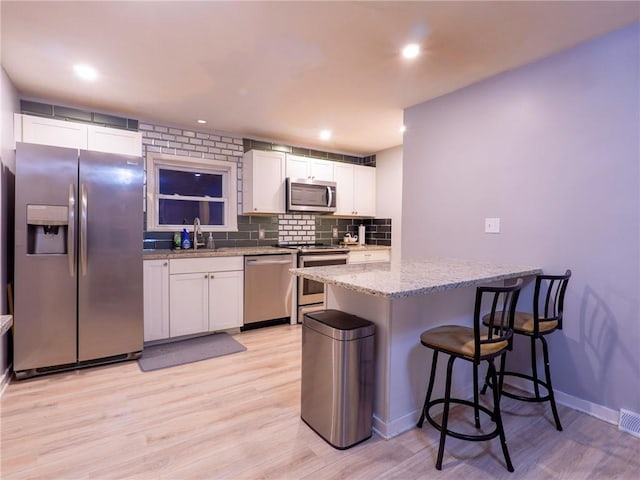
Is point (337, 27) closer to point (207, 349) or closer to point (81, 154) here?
point (81, 154)

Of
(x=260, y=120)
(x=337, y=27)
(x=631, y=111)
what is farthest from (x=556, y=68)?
(x=260, y=120)

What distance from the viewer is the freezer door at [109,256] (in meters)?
2.73

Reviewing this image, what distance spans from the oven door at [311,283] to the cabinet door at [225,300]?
71 centimetres

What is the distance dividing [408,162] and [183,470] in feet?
9.45

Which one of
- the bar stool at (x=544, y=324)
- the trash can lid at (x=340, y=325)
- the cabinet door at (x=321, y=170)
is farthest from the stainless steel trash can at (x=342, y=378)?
the cabinet door at (x=321, y=170)

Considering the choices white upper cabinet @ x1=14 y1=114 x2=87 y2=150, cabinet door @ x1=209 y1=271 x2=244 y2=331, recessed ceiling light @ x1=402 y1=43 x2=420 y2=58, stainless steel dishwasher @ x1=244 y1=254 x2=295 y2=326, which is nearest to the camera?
recessed ceiling light @ x1=402 y1=43 x2=420 y2=58

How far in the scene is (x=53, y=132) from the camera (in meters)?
3.00

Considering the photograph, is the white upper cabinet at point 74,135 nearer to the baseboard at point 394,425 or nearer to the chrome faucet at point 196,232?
the chrome faucet at point 196,232

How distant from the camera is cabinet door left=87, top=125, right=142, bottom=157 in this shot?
10.4 ft

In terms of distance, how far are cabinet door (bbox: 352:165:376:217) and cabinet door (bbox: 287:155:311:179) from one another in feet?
2.60

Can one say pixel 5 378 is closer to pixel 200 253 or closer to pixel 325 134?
pixel 200 253

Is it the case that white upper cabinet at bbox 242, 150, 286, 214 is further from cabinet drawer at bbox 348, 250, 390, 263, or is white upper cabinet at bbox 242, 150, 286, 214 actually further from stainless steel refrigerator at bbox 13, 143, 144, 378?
stainless steel refrigerator at bbox 13, 143, 144, 378

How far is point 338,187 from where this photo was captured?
4.82 metres

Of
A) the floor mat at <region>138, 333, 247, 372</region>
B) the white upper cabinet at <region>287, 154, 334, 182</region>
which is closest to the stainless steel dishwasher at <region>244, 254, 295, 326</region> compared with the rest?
the floor mat at <region>138, 333, 247, 372</region>
